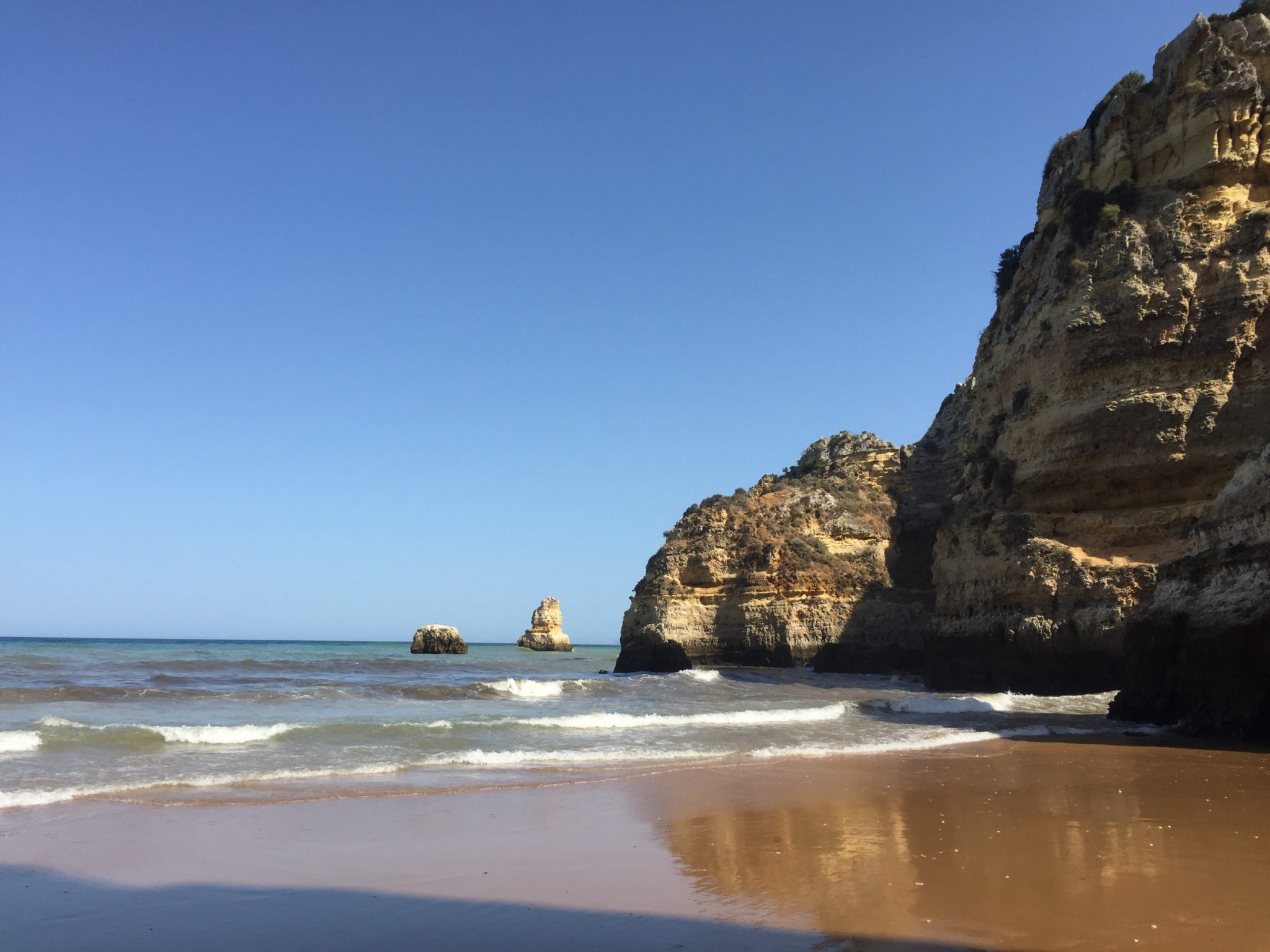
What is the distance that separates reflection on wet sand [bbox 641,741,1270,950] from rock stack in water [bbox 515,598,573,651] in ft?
259

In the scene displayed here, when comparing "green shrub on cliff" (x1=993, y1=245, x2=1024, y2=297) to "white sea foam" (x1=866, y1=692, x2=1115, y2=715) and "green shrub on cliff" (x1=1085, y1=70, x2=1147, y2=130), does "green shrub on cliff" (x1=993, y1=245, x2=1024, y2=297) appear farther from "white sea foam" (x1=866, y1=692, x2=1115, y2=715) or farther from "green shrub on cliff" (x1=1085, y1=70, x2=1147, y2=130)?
"white sea foam" (x1=866, y1=692, x2=1115, y2=715)

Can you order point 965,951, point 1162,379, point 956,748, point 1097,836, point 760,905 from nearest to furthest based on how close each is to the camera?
point 965,951 → point 760,905 → point 1097,836 → point 956,748 → point 1162,379

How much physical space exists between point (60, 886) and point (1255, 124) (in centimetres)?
2555

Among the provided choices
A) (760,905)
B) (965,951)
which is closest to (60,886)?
(760,905)

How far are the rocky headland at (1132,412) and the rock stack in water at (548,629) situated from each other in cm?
6623

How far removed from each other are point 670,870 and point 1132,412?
17.3 m

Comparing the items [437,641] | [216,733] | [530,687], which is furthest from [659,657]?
[437,641]

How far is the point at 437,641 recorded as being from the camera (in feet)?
236

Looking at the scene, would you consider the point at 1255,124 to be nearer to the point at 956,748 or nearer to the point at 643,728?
the point at 956,748

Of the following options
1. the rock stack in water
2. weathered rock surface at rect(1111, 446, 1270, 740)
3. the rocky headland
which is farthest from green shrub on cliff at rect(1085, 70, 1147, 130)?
the rock stack in water

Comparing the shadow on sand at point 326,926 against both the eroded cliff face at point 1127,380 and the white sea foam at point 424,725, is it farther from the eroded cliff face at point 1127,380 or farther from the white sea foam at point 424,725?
the eroded cliff face at point 1127,380

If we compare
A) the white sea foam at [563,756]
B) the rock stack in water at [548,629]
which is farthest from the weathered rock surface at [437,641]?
the white sea foam at [563,756]

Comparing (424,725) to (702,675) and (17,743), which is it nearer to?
(17,743)

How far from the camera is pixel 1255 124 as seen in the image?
1934cm
